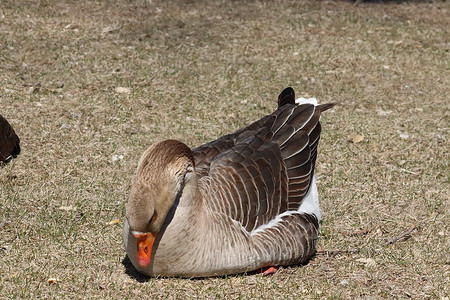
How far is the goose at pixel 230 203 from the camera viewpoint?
3.06m

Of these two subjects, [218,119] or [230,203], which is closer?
[230,203]

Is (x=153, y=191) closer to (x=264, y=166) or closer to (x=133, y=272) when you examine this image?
(x=133, y=272)

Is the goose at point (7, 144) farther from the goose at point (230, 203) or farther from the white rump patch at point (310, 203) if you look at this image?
the white rump patch at point (310, 203)

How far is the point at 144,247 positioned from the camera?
313cm

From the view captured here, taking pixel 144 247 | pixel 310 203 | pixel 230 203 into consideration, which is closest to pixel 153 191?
pixel 144 247

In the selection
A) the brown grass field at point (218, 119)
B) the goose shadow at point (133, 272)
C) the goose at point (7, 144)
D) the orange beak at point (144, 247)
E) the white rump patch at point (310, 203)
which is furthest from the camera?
the goose at point (7, 144)

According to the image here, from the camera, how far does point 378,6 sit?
11.1 metres

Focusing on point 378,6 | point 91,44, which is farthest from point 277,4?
point 91,44

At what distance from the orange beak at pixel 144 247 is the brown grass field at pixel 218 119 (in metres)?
0.34

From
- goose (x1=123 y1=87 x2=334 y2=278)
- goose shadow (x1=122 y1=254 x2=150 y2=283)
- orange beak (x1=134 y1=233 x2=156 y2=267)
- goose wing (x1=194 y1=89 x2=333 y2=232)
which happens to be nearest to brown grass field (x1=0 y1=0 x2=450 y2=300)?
goose shadow (x1=122 y1=254 x2=150 y2=283)

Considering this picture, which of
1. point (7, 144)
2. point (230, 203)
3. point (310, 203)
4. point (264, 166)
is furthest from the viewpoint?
point (7, 144)

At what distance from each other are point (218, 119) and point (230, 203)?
299cm

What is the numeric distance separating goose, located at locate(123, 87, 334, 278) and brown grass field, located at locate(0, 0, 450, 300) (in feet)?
0.74

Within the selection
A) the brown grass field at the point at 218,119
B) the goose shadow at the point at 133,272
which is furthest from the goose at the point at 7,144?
the goose shadow at the point at 133,272
